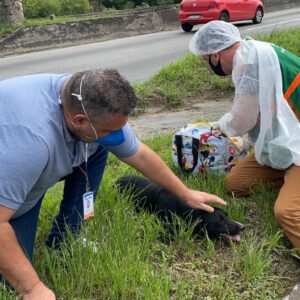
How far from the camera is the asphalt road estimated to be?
10953 mm

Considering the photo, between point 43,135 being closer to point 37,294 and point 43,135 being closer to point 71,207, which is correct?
point 37,294

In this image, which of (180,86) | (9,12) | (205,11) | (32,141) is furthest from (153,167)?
(205,11)

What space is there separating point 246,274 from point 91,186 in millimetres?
971

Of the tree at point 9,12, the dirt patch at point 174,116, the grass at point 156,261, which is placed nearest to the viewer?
the grass at point 156,261

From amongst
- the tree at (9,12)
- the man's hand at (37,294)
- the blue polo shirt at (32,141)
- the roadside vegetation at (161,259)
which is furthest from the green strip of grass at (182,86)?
the tree at (9,12)

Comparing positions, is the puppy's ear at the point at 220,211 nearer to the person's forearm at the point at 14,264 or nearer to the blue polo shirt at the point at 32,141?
the blue polo shirt at the point at 32,141

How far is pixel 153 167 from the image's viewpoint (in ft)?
9.06

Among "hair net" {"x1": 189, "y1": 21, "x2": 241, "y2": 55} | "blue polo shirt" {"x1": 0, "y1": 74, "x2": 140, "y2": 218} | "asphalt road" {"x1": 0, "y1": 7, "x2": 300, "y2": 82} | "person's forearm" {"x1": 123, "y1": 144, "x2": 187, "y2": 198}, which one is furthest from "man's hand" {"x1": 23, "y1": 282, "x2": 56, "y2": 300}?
"asphalt road" {"x1": 0, "y1": 7, "x2": 300, "y2": 82}

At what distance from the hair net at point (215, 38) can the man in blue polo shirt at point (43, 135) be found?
1268 millimetres

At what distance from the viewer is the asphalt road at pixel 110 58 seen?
11.0 meters

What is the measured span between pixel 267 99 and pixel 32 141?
70.1 inches

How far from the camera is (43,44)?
50.6 ft

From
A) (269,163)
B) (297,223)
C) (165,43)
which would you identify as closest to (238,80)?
(269,163)

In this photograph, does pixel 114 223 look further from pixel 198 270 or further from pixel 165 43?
pixel 165 43
